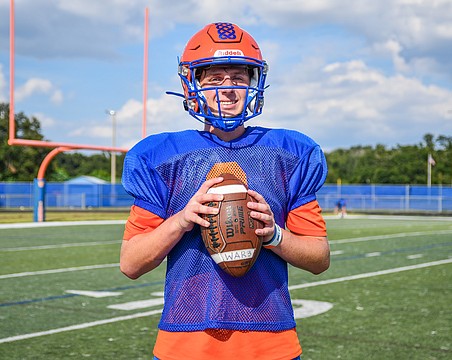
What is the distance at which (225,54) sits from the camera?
85.0 inches

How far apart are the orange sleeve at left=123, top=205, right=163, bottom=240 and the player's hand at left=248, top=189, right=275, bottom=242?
0.30 meters

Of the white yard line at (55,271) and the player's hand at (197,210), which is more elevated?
the player's hand at (197,210)

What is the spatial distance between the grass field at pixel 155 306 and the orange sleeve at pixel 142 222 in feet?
10.7

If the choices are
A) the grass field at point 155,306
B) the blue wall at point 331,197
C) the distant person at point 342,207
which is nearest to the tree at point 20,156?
the blue wall at point 331,197

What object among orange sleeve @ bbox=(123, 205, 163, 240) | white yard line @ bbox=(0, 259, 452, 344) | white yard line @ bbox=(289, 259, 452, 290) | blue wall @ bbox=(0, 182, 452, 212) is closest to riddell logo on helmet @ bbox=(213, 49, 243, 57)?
orange sleeve @ bbox=(123, 205, 163, 240)

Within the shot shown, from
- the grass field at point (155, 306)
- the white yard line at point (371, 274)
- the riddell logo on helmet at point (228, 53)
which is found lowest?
the white yard line at point (371, 274)

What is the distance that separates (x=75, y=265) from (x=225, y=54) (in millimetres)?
8715

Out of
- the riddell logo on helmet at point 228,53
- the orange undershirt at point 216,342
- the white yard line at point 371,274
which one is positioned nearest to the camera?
the orange undershirt at point 216,342

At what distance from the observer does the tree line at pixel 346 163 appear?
176 ft

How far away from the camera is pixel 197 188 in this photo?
2125 mm

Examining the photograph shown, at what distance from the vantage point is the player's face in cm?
213

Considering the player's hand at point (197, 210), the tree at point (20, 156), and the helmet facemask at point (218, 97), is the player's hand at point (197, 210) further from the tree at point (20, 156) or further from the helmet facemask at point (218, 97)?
the tree at point (20, 156)

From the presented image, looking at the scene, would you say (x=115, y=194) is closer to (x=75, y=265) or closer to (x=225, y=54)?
(x=75, y=265)

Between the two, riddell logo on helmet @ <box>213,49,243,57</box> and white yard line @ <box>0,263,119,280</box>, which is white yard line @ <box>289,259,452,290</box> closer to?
white yard line @ <box>0,263,119,280</box>
